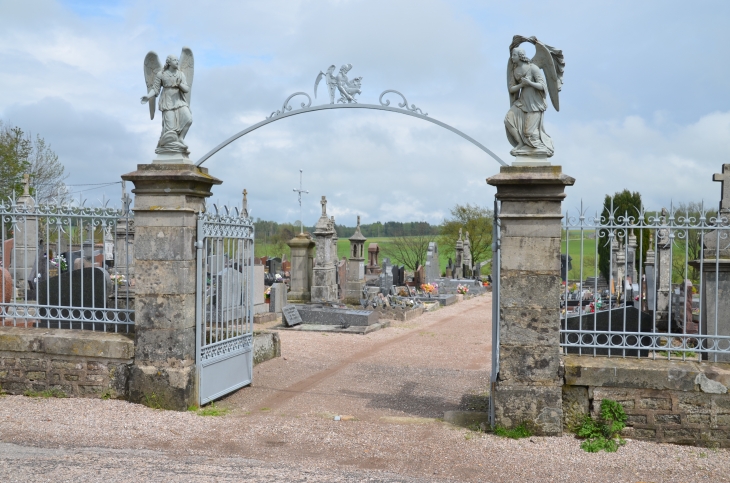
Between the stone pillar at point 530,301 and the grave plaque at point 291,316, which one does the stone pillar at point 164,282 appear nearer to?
the stone pillar at point 530,301

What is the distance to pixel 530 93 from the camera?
6227mm

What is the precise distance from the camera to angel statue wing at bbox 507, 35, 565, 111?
20.6 feet

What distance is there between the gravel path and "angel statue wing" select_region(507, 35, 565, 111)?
337 centimetres

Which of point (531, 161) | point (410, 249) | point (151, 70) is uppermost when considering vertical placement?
point (151, 70)

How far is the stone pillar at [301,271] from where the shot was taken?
17859mm

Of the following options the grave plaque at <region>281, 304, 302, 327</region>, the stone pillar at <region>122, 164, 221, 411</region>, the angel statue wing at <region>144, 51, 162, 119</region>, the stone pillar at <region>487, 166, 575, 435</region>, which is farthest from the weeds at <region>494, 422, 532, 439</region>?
the grave plaque at <region>281, 304, 302, 327</region>

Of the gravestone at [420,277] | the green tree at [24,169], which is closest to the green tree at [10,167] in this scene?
the green tree at [24,169]

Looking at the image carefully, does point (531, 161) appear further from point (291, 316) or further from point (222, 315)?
point (291, 316)

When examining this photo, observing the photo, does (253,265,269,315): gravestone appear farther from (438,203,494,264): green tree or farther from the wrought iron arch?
(438,203,494,264): green tree

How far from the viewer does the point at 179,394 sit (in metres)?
6.87

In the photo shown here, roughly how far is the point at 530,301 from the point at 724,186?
2.75m

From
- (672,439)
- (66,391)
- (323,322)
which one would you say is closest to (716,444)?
(672,439)

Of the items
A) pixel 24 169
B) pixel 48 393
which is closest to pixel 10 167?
pixel 24 169

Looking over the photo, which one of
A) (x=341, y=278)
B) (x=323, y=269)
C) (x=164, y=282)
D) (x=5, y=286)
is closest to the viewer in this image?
(x=164, y=282)
